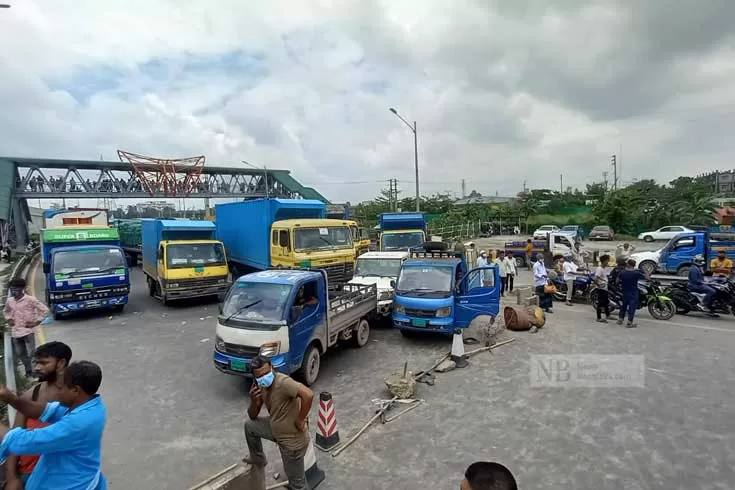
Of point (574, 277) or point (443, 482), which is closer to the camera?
point (443, 482)

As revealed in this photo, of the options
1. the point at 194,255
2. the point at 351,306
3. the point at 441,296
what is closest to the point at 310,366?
the point at 351,306

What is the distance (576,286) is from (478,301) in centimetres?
678

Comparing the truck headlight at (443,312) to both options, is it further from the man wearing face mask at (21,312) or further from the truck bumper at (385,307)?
the man wearing face mask at (21,312)

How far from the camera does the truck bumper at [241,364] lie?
5949mm

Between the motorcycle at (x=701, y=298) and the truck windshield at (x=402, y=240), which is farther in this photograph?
the truck windshield at (x=402, y=240)

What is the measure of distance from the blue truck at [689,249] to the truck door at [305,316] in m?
15.6

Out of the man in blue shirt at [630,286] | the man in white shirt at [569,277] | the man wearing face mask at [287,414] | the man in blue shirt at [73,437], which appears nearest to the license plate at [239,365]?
the man wearing face mask at [287,414]

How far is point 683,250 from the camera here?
17125mm

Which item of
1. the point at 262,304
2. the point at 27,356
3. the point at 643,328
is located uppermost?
the point at 262,304

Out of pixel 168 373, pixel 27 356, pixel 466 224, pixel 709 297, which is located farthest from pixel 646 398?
pixel 466 224

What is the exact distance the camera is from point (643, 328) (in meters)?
10.1

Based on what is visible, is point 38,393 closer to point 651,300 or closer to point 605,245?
point 651,300

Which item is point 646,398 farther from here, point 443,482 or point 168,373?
point 168,373

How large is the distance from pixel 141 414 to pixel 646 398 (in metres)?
7.35
